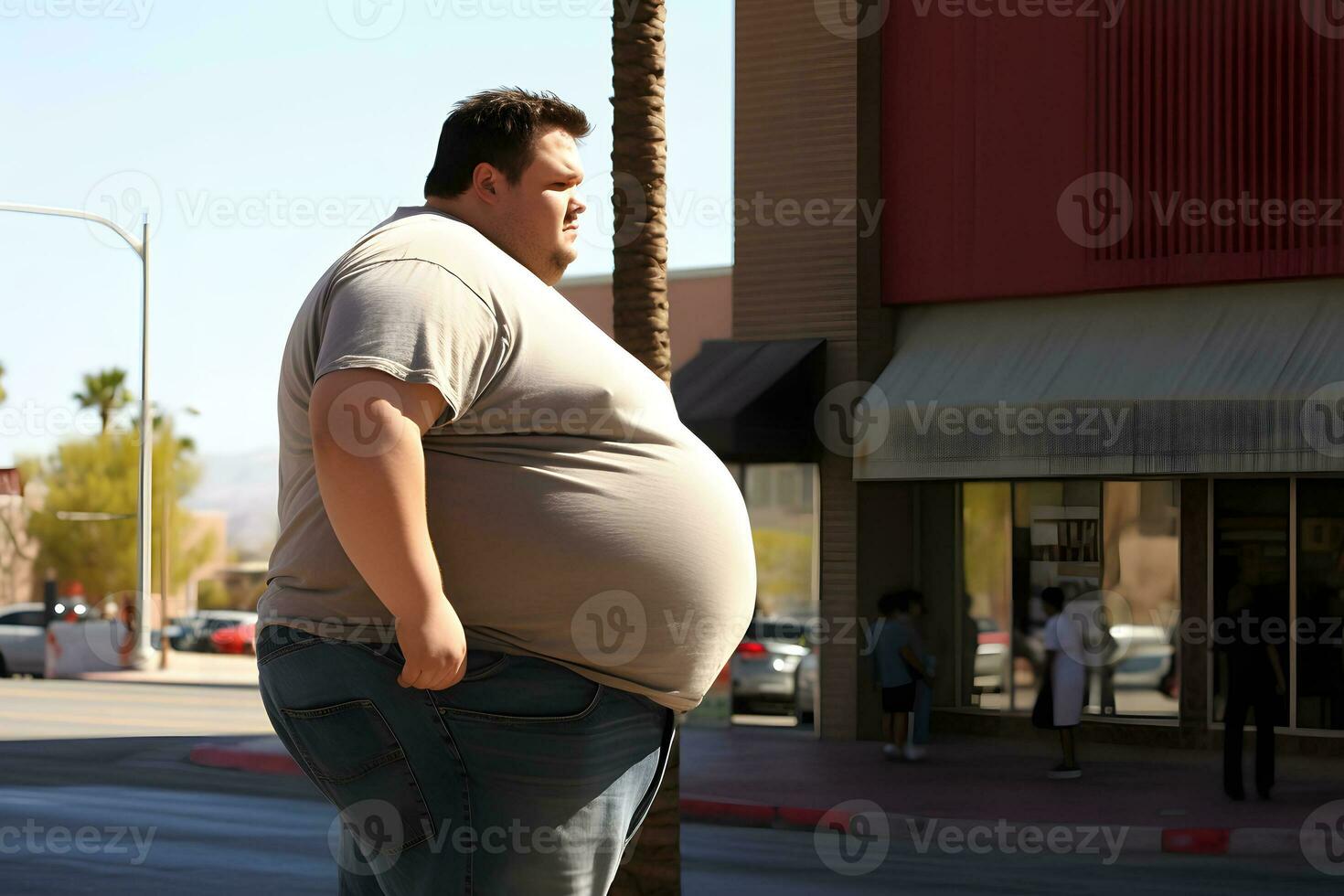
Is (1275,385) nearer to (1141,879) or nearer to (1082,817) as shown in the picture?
(1082,817)

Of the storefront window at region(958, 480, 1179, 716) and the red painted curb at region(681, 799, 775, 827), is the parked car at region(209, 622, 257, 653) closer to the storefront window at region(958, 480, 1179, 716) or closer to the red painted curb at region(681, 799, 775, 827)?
the storefront window at region(958, 480, 1179, 716)

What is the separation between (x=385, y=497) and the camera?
2348mm

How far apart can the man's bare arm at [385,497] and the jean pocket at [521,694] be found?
6.8 inches

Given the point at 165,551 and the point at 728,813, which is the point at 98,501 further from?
the point at 728,813

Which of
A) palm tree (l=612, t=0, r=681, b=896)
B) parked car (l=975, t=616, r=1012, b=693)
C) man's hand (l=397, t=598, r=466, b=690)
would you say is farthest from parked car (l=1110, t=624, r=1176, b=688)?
man's hand (l=397, t=598, r=466, b=690)

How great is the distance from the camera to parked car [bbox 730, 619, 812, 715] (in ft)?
72.3

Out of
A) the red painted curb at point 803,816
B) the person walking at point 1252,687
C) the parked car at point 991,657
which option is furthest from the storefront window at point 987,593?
the red painted curb at point 803,816

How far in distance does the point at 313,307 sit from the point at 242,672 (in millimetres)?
42435

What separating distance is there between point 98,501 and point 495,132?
69.7 metres

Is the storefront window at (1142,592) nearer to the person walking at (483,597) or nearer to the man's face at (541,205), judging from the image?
the man's face at (541,205)

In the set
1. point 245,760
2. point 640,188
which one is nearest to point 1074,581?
point 245,760

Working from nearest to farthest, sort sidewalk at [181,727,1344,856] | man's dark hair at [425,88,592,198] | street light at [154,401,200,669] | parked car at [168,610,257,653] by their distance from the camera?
man's dark hair at [425,88,592,198] < sidewalk at [181,727,1344,856] < street light at [154,401,200,669] < parked car at [168,610,257,653]

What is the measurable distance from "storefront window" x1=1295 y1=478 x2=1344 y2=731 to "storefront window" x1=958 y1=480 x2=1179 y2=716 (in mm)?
1303

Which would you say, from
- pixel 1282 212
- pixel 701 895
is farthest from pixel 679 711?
pixel 1282 212
